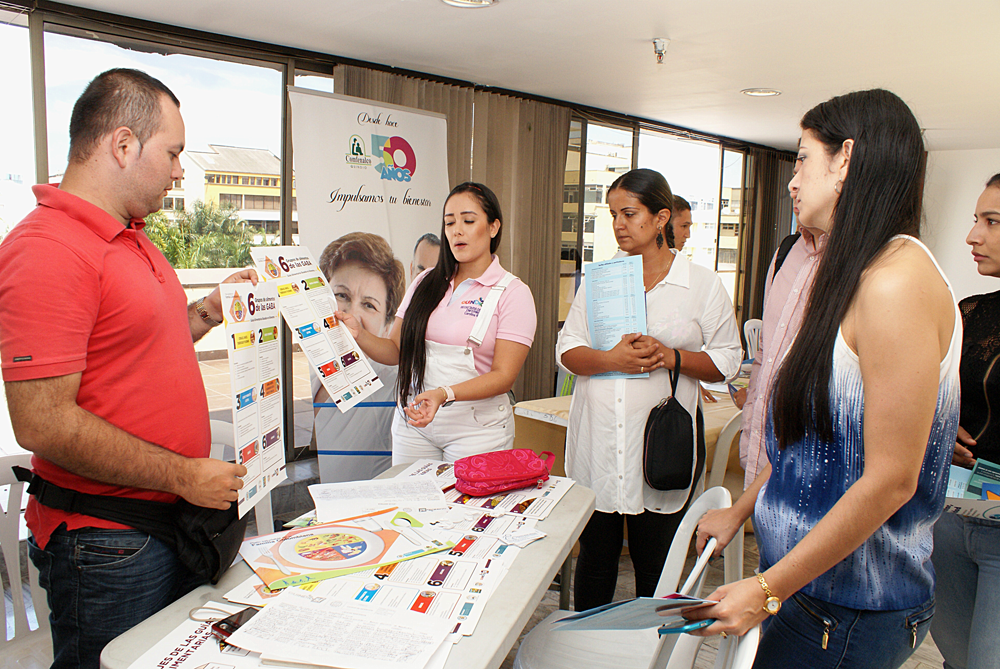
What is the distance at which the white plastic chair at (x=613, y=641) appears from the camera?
5.10 feet

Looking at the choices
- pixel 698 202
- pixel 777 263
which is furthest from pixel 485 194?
Answer: pixel 698 202

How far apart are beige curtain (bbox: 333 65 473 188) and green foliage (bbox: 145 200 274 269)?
3.81 feet

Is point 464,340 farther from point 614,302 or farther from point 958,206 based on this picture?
point 958,206

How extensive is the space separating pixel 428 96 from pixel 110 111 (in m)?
3.74

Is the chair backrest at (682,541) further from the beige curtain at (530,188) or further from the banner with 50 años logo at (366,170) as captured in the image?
the beige curtain at (530,188)

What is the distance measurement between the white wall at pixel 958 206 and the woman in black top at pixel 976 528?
873 cm

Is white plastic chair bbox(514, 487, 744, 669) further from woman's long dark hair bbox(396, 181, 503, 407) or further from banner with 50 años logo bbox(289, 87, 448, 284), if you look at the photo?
banner with 50 años logo bbox(289, 87, 448, 284)

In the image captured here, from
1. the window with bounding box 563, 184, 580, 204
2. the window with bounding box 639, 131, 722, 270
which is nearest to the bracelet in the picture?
the window with bounding box 563, 184, 580, 204

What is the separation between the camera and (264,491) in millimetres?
1464

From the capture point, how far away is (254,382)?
1.40m

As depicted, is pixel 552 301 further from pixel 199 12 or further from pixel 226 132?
pixel 199 12

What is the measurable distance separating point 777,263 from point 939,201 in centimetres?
916

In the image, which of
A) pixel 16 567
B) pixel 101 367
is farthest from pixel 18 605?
pixel 101 367

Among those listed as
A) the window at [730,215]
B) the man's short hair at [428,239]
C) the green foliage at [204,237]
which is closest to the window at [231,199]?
the green foliage at [204,237]
